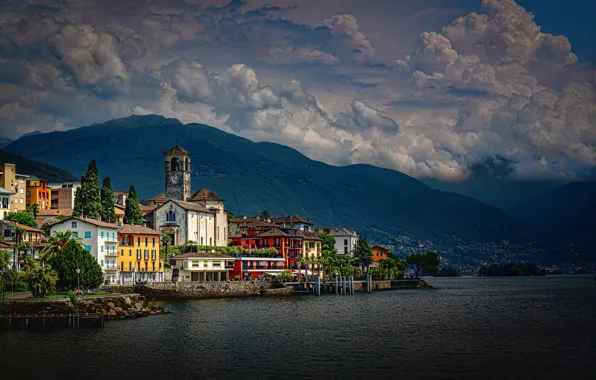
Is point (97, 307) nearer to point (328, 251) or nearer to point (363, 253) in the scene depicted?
point (328, 251)

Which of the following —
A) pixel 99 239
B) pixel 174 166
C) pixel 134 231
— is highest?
pixel 174 166

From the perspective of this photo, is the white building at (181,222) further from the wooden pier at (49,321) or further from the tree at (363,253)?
the wooden pier at (49,321)

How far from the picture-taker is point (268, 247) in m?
156

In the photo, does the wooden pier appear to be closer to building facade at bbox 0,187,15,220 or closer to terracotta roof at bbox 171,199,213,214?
building facade at bbox 0,187,15,220

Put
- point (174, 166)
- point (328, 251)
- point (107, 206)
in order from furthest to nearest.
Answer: point (328, 251) < point (174, 166) < point (107, 206)

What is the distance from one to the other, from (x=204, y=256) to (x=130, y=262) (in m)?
17.8

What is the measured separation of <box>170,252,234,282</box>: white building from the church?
1289cm

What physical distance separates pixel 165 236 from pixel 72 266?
56.3 m

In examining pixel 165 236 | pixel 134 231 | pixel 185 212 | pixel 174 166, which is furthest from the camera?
pixel 174 166

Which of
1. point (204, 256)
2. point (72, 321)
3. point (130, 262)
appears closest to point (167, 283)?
point (130, 262)

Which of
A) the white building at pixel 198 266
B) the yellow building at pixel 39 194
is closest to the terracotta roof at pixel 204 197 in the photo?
the white building at pixel 198 266

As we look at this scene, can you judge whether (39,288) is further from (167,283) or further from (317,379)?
(317,379)

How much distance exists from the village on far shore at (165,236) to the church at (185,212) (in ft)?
0.66

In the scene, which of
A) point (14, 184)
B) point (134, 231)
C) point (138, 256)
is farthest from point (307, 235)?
point (14, 184)
